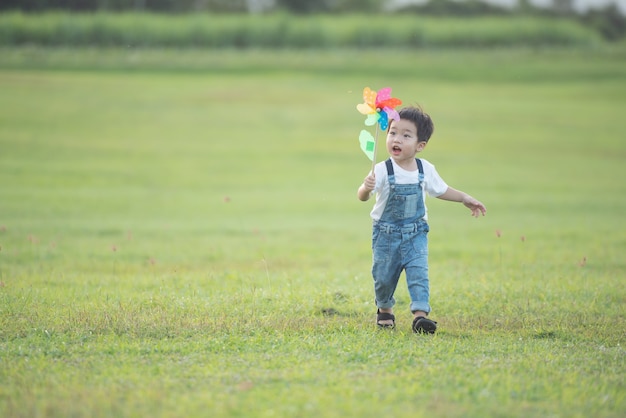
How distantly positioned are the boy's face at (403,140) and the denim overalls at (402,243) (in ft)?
0.44

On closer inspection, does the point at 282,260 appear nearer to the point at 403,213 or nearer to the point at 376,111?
the point at 403,213

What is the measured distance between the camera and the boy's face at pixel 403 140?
292 inches

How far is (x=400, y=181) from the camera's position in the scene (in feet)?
24.1

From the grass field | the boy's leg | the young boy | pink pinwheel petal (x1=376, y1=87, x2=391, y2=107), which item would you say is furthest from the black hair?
the grass field

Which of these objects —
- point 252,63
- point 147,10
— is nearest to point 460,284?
point 252,63

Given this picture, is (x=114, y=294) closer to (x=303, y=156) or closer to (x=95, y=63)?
(x=303, y=156)

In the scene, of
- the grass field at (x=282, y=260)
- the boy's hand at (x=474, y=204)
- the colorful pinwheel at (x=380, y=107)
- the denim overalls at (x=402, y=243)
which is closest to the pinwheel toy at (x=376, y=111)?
the colorful pinwheel at (x=380, y=107)

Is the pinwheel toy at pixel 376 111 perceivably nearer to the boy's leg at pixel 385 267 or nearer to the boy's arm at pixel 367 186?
the boy's arm at pixel 367 186

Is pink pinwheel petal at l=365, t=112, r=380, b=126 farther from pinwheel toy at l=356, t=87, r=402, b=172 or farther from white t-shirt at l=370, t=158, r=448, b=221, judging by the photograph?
white t-shirt at l=370, t=158, r=448, b=221

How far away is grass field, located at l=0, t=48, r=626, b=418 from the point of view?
18.3 feet

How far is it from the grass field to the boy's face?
1564 mm

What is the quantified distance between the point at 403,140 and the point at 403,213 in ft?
2.12

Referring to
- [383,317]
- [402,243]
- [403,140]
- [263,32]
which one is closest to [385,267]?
[402,243]

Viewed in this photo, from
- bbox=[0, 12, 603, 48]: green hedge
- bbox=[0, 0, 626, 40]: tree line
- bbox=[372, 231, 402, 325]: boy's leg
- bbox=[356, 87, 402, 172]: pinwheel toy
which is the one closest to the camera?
bbox=[356, 87, 402, 172]: pinwheel toy
